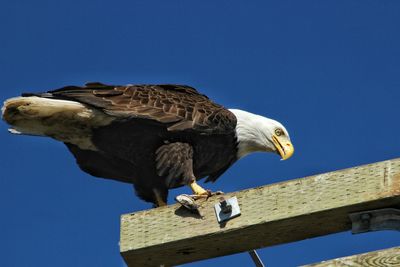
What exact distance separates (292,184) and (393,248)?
569mm

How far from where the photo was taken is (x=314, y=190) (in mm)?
3258

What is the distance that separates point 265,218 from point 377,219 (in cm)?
44

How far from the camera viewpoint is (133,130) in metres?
5.67

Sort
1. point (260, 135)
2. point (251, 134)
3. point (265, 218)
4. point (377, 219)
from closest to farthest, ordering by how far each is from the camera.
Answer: point (377, 219)
point (265, 218)
point (251, 134)
point (260, 135)

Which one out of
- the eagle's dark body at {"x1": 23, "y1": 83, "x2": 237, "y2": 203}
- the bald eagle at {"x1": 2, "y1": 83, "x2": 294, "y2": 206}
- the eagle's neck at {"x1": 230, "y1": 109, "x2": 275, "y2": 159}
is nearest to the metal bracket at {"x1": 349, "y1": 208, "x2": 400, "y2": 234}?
the bald eagle at {"x1": 2, "y1": 83, "x2": 294, "y2": 206}

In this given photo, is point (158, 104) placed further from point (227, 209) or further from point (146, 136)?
point (227, 209)

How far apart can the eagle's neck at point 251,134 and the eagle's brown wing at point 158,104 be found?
143 mm

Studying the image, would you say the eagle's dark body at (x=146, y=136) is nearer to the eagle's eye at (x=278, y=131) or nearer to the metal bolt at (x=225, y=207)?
the eagle's eye at (x=278, y=131)

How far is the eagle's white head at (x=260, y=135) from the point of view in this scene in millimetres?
6293

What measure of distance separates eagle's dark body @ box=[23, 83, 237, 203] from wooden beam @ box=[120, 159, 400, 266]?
193cm

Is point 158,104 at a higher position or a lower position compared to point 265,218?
higher

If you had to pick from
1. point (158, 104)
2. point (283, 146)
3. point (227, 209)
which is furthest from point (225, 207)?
point (283, 146)

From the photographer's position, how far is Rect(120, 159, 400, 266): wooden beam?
10.4ft

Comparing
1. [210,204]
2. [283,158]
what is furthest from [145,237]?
[283,158]
